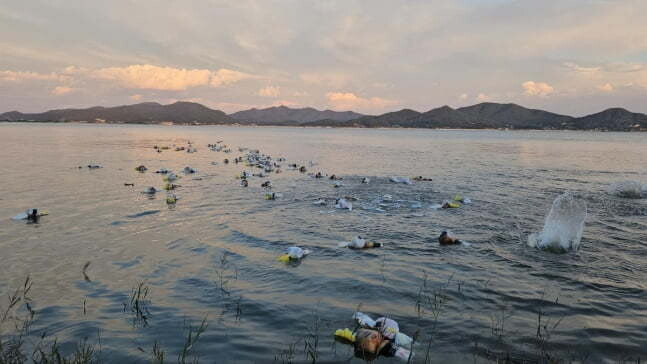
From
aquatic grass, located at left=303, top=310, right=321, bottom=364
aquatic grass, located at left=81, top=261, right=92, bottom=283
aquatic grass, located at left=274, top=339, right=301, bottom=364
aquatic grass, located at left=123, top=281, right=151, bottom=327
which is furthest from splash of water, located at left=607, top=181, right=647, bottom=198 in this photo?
aquatic grass, located at left=81, top=261, right=92, bottom=283

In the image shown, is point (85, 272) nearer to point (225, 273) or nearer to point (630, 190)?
point (225, 273)

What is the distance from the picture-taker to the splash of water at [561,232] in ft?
42.3

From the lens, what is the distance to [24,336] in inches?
288

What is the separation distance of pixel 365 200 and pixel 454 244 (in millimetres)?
8384

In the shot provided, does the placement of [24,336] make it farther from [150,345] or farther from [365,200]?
[365,200]

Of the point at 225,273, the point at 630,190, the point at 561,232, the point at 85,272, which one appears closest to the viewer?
the point at 85,272

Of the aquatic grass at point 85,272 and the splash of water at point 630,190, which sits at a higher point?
the splash of water at point 630,190

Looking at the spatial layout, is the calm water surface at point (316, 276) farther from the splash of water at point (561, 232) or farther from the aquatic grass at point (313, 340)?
the splash of water at point (561, 232)

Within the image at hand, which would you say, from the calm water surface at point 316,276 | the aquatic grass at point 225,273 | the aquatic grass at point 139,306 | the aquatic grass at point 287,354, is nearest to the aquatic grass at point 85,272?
the calm water surface at point 316,276

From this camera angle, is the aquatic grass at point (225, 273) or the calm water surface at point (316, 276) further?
the aquatic grass at point (225, 273)

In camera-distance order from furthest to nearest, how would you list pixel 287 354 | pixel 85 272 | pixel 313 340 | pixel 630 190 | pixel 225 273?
pixel 630 190, pixel 225 273, pixel 85 272, pixel 313 340, pixel 287 354

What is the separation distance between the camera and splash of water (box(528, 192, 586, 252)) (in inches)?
507

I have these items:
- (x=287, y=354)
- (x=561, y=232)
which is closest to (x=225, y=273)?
(x=287, y=354)

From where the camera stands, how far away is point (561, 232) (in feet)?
43.8
